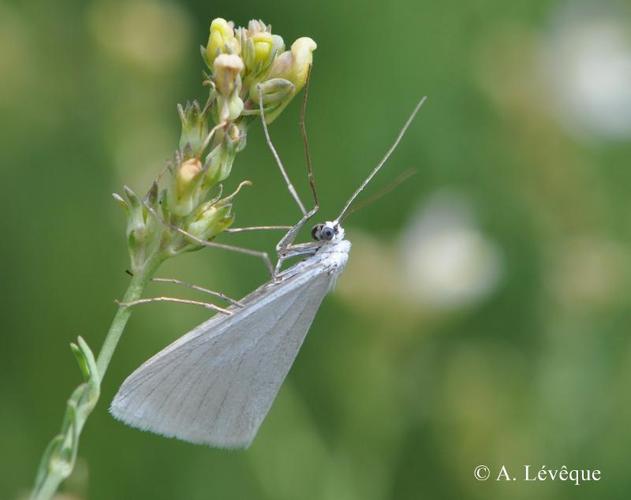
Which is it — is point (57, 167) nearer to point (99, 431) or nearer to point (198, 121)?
point (99, 431)

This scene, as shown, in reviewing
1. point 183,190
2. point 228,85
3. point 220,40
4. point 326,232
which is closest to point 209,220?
point 183,190

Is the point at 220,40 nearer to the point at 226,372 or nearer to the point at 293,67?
the point at 293,67

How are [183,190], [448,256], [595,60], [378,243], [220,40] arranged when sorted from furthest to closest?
[595,60]
[448,256]
[378,243]
[220,40]
[183,190]

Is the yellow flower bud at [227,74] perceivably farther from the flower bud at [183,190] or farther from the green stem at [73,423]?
the green stem at [73,423]

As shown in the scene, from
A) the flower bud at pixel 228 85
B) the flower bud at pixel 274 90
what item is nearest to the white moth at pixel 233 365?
the flower bud at pixel 274 90

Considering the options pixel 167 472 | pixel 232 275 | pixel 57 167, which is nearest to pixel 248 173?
pixel 232 275

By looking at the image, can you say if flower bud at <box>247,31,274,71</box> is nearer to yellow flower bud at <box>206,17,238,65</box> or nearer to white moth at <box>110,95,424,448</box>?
yellow flower bud at <box>206,17,238,65</box>
